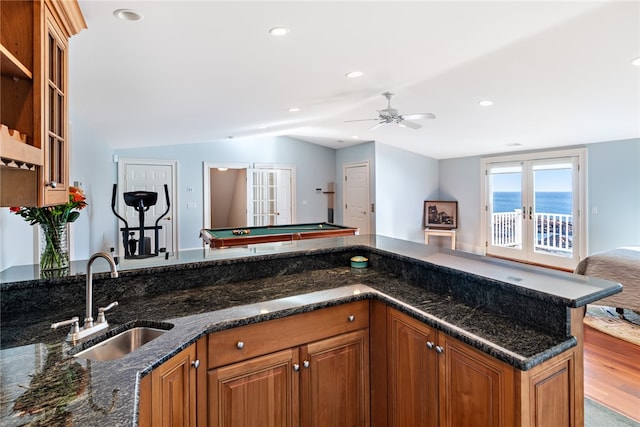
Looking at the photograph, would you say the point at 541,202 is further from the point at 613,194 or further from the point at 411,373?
the point at 411,373

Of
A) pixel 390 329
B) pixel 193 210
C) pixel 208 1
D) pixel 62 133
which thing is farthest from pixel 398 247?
pixel 193 210

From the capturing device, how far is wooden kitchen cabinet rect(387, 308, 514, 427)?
1.21 metres

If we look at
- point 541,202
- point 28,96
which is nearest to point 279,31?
point 28,96

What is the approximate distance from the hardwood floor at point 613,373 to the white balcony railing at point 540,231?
3313mm

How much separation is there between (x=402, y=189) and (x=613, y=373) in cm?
546

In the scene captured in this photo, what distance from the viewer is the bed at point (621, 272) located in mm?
3254

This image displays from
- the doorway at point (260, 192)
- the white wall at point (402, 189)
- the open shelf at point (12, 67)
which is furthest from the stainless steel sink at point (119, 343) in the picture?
the white wall at point (402, 189)

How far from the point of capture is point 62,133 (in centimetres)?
136

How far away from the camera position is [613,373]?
99.8 inches

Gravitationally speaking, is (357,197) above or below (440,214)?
above

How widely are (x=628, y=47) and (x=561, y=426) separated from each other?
116 inches

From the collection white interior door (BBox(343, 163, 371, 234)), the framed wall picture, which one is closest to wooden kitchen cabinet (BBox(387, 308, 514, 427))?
white interior door (BBox(343, 163, 371, 234))

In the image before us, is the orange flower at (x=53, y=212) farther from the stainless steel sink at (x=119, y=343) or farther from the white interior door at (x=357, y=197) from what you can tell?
the white interior door at (x=357, y=197)

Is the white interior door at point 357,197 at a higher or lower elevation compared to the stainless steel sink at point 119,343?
higher
